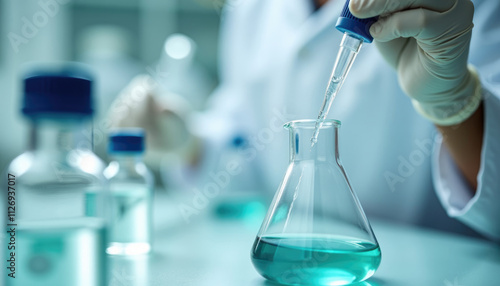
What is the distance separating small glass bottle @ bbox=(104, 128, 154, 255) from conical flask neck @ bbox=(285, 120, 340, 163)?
36 cm

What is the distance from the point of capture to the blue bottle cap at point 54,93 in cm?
48

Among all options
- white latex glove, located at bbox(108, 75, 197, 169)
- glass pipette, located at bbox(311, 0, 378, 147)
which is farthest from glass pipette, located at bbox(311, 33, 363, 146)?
white latex glove, located at bbox(108, 75, 197, 169)

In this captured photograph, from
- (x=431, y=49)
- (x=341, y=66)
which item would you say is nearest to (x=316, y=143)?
(x=341, y=66)

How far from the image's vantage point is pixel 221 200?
1685mm

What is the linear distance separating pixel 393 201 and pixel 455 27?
33.0 inches

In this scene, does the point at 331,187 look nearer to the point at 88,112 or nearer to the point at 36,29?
the point at 88,112

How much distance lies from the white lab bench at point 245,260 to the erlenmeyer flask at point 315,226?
7cm

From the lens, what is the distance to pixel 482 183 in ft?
3.16

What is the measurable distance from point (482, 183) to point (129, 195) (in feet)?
2.61

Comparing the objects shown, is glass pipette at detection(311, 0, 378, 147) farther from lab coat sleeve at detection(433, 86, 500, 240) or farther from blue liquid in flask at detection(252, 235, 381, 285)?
lab coat sleeve at detection(433, 86, 500, 240)

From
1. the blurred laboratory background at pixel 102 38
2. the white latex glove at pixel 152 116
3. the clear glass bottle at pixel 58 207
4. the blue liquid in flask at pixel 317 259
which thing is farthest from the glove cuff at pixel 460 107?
the blurred laboratory background at pixel 102 38

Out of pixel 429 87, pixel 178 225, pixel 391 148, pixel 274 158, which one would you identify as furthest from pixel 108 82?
pixel 429 87

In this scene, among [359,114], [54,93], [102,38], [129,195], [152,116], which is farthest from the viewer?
[102,38]

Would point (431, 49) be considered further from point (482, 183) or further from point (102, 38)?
point (102, 38)
